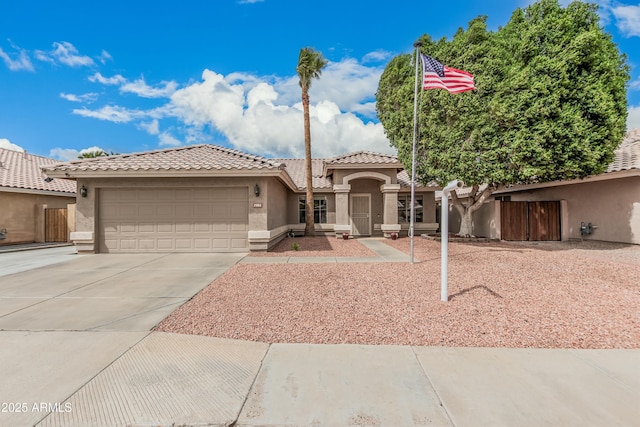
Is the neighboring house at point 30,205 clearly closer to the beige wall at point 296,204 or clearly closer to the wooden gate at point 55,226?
the wooden gate at point 55,226

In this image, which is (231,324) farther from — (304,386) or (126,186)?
(126,186)

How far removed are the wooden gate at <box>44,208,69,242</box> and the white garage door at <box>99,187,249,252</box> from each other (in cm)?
699

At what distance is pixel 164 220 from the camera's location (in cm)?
1137

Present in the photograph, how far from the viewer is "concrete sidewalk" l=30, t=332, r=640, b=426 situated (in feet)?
8.08

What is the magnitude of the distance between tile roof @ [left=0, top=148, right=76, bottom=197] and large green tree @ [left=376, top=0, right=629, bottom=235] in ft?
65.2

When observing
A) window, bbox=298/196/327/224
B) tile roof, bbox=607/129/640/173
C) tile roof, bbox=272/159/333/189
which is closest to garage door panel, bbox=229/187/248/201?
tile roof, bbox=272/159/333/189

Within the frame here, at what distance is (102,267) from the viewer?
8.68 m

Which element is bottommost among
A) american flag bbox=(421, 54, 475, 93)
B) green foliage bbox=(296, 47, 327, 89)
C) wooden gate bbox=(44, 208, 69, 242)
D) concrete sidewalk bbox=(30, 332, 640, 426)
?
concrete sidewalk bbox=(30, 332, 640, 426)

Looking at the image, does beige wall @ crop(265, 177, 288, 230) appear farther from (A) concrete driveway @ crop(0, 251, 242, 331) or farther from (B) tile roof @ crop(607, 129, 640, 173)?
(B) tile roof @ crop(607, 129, 640, 173)

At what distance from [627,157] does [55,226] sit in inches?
1112

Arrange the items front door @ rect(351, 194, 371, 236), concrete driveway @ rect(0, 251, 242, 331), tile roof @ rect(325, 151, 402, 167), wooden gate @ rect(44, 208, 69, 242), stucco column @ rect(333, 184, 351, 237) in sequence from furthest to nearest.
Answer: front door @ rect(351, 194, 371, 236) → stucco column @ rect(333, 184, 351, 237) → tile roof @ rect(325, 151, 402, 167) → wooden gate @ rect(44, 208, 69, 242) → concrete driveway @ rect(0, 251, 242, 331)

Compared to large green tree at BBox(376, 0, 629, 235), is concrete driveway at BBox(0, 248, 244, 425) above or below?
below

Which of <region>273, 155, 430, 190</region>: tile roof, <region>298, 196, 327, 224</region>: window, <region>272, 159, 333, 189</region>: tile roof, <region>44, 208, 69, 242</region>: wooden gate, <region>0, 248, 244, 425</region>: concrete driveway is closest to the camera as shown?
<region>0, 248, 244, 425</region>: concrete driveway

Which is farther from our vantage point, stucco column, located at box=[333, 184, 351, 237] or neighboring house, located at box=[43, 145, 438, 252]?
stucco column, located at box=[333, 184, 351, 237]
